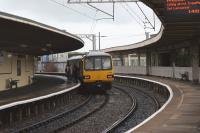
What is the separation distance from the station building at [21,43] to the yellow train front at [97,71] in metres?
1.61

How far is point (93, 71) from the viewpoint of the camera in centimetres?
2766

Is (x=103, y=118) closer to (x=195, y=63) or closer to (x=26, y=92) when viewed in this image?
(x=26, y=92)

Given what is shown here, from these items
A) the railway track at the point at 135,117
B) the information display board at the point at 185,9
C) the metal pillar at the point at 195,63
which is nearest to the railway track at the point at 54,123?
the railway track at the point at 135,117

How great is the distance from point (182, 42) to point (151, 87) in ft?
15.8

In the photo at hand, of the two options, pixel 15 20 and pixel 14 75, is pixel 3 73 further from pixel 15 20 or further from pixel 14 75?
pixel 15 20

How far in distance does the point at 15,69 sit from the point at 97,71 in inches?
258

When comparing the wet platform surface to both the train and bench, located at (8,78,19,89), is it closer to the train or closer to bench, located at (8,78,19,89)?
bench, located at (8,78,19,89)

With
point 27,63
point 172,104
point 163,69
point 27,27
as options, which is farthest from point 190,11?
point 163,69

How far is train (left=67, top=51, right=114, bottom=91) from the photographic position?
2758cm

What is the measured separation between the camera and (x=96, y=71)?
2762 centimetres

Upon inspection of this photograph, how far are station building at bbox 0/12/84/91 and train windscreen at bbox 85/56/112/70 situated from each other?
5.17 feet

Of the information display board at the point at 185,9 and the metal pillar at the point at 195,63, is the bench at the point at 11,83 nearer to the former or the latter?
the metal pillar at the point at 195,63

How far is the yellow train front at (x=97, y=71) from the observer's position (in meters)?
27.6

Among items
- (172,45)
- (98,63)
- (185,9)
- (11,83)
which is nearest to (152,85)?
(98,63)
